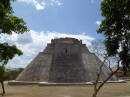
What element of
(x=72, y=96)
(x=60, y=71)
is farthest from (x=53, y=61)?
(x=72, y=96)

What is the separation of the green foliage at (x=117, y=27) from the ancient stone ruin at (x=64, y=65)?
15.3 m

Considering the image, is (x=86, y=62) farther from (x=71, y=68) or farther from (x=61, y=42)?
(x=61, y=42)

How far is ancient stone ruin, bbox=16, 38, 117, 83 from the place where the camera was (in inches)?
946

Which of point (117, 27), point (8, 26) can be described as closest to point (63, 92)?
point (117, 27)

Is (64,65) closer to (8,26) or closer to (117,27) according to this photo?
(117,27)

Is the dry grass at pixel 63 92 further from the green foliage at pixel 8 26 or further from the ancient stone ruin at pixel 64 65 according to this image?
the green foliage at pixel 8 26

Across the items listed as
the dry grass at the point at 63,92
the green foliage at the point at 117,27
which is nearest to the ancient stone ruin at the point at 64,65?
the dry grass at the point at 63,92

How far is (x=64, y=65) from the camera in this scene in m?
25.9

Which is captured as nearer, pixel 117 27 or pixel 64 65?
pixel 117 27

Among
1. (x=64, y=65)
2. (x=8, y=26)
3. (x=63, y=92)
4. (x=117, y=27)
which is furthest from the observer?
(x=64, y=65)

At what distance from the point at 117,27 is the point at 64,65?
1824 centimetres

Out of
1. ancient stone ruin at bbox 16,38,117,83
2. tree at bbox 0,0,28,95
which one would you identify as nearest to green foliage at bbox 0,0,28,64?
tree at bbox 0,0,28,95

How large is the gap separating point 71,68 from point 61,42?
6872 millimetres

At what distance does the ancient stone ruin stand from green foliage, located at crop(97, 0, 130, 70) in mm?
15287
